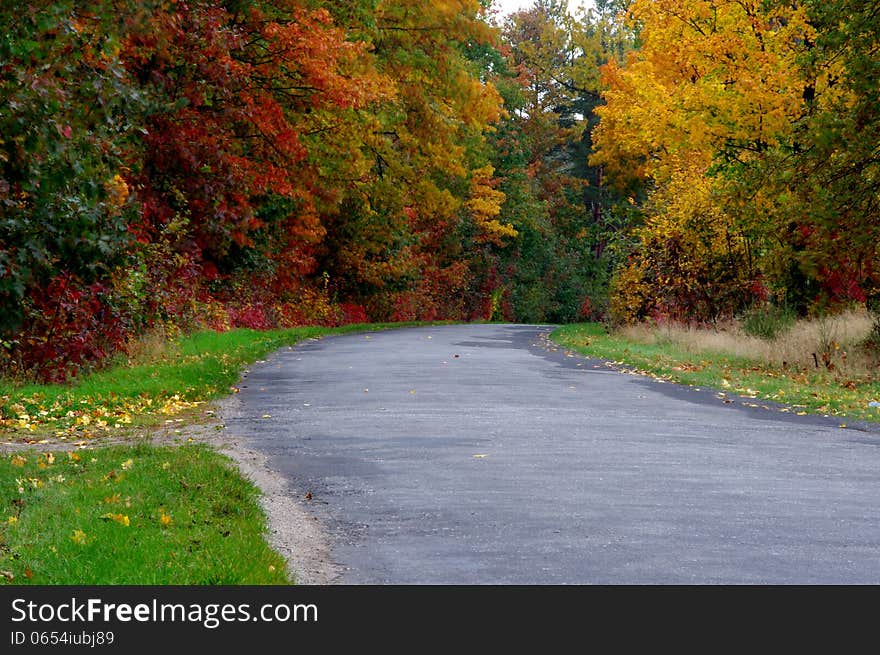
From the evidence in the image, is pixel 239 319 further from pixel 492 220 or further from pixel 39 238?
pixel 492 220

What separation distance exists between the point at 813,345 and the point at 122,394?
14.1m

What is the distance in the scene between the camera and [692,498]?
983 cm

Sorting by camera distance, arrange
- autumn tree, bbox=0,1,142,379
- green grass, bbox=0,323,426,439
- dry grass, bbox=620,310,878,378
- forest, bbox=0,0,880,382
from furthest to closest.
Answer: dry grass, bbox=620,310,878,378
green grass, bbox=0,323,426,439
forest, bbox=0,0,880,382
autumn tree, bbox=0,1,142,379

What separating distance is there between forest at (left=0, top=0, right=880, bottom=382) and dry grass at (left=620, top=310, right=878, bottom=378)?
83cm

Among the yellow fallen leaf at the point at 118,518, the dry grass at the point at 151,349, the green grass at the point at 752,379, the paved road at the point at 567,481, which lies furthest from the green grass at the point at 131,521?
the dry grass at the point at 151,349

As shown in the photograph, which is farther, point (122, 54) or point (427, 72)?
point (427, 72)

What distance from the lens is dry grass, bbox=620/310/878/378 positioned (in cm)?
2225

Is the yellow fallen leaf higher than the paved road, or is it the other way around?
the yellow fallen leaf

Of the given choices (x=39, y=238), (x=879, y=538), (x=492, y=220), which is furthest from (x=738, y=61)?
(x=492, y=220)

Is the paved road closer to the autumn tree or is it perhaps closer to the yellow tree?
the autumn tree

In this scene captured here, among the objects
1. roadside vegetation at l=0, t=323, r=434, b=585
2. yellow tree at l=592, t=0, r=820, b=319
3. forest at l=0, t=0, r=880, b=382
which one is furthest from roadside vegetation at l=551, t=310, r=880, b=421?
roadside vegetation at l=0, t=323, r=434, b=585

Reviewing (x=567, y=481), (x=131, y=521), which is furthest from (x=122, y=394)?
(x=131, y=521)

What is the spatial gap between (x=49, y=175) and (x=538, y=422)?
21.1 feet

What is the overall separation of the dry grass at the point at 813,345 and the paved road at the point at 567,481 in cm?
446
